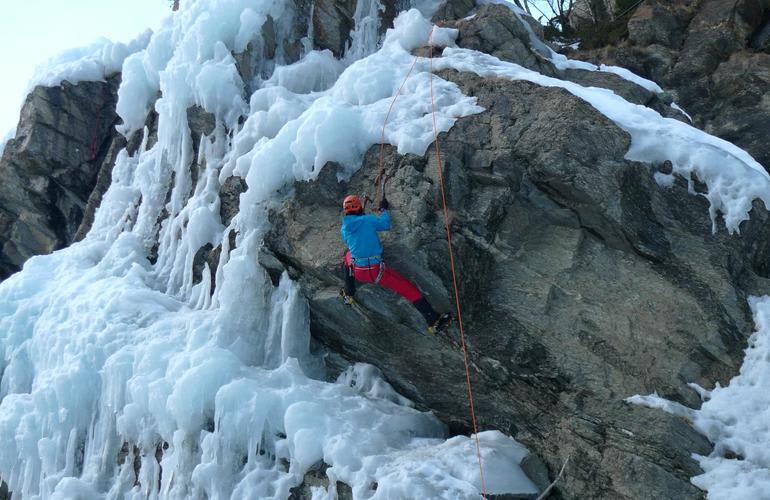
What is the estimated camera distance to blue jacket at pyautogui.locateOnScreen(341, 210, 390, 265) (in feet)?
21.4

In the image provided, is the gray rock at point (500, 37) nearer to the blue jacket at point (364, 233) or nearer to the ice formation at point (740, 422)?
the blue jacket at point (364, 233)

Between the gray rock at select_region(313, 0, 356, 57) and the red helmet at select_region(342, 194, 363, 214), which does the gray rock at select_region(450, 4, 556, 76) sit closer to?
the gray rock at select_region(313, 0, 356, 57)

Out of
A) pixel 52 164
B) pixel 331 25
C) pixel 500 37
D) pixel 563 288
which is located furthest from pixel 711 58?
pixel 52 164

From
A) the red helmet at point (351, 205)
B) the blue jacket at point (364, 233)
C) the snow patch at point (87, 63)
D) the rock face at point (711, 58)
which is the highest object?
the rock face at point (711, 58)

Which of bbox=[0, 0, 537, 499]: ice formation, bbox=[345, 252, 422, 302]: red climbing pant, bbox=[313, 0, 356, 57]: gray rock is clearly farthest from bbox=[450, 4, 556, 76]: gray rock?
bbox=[345, 252, 422, 302]: red climbing pant

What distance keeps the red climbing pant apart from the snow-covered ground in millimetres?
1425

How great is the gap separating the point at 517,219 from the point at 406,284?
4.50ft

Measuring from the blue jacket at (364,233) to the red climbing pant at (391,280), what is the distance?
140 mm

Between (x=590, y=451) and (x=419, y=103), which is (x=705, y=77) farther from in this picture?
(x=590, y=451)

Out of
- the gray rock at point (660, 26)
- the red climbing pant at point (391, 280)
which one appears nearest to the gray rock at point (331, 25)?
the gray rock at point (660, 26)

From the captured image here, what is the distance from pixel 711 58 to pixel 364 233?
8.41m

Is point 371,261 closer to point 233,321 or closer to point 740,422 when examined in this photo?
point 233,321

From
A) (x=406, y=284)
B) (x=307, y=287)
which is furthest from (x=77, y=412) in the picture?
(x=406, y=284)

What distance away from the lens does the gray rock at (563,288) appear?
608cm
